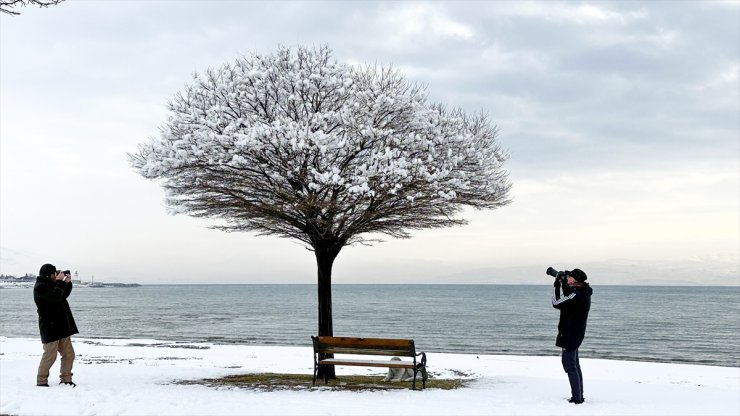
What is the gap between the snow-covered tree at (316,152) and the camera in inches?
528

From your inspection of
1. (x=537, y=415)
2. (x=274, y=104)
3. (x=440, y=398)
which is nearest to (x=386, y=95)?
(x=274, y=104)

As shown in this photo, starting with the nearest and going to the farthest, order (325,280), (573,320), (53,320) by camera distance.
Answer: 1. (573,320)
2. (53,320)
3. (325,280)

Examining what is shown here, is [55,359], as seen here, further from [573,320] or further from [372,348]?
[573,320]

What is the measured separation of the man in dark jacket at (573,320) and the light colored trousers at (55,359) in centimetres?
975

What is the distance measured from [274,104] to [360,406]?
7.73m

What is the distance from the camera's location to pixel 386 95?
14164 mm

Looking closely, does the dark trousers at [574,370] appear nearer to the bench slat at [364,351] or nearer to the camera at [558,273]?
the camera at [558,273]

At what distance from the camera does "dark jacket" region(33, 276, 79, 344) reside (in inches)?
457

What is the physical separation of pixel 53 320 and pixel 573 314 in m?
10.3

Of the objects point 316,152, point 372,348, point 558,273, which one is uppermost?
point 316,152

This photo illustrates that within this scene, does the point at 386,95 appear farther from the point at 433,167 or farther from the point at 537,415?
the point at 537,415

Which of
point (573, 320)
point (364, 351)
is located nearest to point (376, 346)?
point (364, 351)

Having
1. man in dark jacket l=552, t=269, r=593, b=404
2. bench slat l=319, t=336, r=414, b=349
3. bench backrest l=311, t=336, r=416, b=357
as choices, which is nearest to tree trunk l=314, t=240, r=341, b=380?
bench backrest l=311, t=336, r=416, b=357

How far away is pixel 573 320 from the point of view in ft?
37.0
